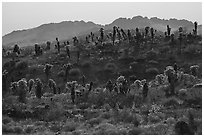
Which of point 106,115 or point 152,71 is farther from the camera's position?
point 152,71

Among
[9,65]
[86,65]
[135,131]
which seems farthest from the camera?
[9,65]

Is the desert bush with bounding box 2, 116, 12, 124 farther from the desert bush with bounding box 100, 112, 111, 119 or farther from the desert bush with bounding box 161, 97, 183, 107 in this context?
the desert bush with bounding box 161, 97, 183, 107

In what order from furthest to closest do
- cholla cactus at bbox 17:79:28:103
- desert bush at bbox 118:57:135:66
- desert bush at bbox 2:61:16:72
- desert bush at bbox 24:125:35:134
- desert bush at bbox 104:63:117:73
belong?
desert bush at bbox 2:61:16:72 → desert bush at bbox 118:57:135:66 → desert bush at bbox 104:63:117:73 → cholla cactus at bbox 17:79:28:103 → desert bush at bbox 24:125:35:134

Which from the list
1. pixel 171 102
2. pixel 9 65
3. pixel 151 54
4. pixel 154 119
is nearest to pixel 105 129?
pixel 154 119

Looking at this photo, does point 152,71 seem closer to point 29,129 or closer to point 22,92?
point 22,92

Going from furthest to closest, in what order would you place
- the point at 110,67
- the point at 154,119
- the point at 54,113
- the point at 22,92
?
the point at 110,67, the point at 22,92, the point at 54,113, the point at 154,119

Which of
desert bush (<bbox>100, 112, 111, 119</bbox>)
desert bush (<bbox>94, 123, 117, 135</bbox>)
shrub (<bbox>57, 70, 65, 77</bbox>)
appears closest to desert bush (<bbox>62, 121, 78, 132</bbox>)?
desert bush (<bbox>94, 123, 117, 135</bbox>)

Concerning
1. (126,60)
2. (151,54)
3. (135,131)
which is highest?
(151,54)

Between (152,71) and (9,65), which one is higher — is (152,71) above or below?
Result: below

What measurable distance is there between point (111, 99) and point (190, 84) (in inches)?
332

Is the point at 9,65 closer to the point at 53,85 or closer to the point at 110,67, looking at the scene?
the point at 110,67

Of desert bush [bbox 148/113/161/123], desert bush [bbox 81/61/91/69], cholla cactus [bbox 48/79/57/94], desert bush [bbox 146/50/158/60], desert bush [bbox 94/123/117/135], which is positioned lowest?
cholla cactus [bbox 48/79/57/94]

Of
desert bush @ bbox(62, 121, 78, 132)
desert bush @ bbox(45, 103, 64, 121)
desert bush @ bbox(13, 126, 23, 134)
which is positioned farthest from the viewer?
desert bush @ bbox(45, 103, 64, 121)

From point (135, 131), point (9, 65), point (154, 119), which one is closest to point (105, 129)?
point (135, 131)
